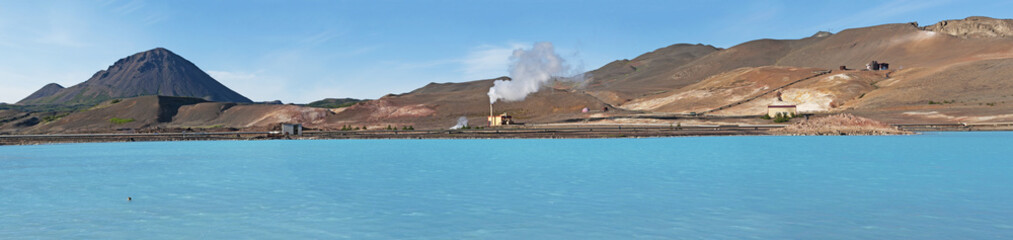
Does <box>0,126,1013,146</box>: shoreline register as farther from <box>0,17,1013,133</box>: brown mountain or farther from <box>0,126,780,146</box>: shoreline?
<box>0,17,1013,133</box>: brown mountain

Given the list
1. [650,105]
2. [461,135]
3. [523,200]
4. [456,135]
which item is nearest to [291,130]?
[456,135]

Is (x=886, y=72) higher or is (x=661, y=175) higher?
(x=886, y=72)

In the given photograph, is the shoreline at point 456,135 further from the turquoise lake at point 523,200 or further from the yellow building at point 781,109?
the turquoise lake at point 523,200

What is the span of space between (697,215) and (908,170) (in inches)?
738

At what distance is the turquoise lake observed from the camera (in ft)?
52.2

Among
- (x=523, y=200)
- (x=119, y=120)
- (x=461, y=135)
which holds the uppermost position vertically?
(x=119, y=120)

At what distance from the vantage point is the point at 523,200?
69.8 feet

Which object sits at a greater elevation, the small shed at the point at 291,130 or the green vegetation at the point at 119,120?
the green vegetation at the point at 119,120

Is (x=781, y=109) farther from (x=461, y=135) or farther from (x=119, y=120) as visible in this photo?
(x=119, y=120)

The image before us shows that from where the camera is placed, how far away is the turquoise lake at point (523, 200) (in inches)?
626

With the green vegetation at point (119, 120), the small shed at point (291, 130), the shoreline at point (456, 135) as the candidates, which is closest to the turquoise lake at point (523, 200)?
the shoreline at point (456, 135)

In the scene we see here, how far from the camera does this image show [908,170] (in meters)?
31.0

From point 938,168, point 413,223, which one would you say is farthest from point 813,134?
point 413,223

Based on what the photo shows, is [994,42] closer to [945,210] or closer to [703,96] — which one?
[703,96]
